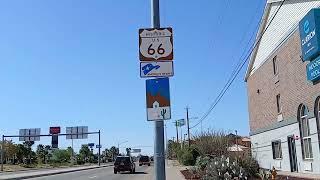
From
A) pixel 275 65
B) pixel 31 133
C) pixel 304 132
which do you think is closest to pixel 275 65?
pixel 275 65

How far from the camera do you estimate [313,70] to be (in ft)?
84.9

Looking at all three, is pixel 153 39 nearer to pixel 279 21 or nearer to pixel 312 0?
pixel 312 0

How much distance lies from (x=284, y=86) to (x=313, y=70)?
7014mm

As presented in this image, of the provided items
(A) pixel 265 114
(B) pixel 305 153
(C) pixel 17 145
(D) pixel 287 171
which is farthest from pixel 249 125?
(C) pixel 17 145

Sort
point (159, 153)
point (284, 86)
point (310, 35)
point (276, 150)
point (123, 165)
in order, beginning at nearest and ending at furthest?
point (159, 153) < point (310, 35) < point (284, 86) < point (276, 150) < point (123, 165)

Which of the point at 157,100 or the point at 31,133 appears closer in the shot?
the point at 157,100

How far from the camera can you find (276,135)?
118 feet

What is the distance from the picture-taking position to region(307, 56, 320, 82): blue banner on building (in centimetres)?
2497

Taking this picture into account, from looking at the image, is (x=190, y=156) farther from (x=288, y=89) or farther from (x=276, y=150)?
(x=288, y=89)

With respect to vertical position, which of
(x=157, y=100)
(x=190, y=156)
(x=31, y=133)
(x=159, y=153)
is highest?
(x=31, y=133)

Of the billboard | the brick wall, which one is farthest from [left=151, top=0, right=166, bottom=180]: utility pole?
the billboard

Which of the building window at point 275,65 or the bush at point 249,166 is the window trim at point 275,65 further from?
the bush at point 249,166

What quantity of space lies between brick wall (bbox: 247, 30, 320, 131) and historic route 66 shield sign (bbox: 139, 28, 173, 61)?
1951cm

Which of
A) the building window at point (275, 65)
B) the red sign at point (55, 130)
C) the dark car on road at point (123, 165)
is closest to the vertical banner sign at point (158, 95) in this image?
the building window at point (275, 65)
